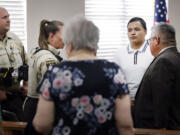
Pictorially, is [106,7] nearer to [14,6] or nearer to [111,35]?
[111,35]

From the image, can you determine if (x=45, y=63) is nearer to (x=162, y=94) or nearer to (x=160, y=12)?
(x=162, y=94)

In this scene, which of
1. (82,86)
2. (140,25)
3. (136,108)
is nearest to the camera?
(82,86)

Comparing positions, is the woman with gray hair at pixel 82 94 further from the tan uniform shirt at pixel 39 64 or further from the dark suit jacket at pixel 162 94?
the tan uniform shirt at pixel 39 64

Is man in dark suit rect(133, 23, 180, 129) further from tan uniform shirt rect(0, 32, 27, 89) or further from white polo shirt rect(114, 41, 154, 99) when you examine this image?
tan uniform shirt rect(0, 32, 27, 89)

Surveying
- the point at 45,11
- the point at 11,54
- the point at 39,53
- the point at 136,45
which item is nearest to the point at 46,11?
the point at 45,11

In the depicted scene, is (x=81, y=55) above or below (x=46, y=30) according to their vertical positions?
below

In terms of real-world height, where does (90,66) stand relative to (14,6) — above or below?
below

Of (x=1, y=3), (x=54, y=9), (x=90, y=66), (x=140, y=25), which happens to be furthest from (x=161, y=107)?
(x=1, y=3)

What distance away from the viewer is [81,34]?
1576 mm

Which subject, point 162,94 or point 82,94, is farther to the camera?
point 162,94

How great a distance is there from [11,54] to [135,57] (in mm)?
1356

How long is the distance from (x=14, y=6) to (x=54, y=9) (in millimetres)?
594

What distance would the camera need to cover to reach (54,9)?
455cm

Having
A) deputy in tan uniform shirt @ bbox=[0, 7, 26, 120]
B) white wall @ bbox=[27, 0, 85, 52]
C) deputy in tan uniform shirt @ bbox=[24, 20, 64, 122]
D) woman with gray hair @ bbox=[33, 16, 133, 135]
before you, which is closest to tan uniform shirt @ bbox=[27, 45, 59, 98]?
deputy in tan uniform shirt @ bbox=[24, 20, 64, 122]
